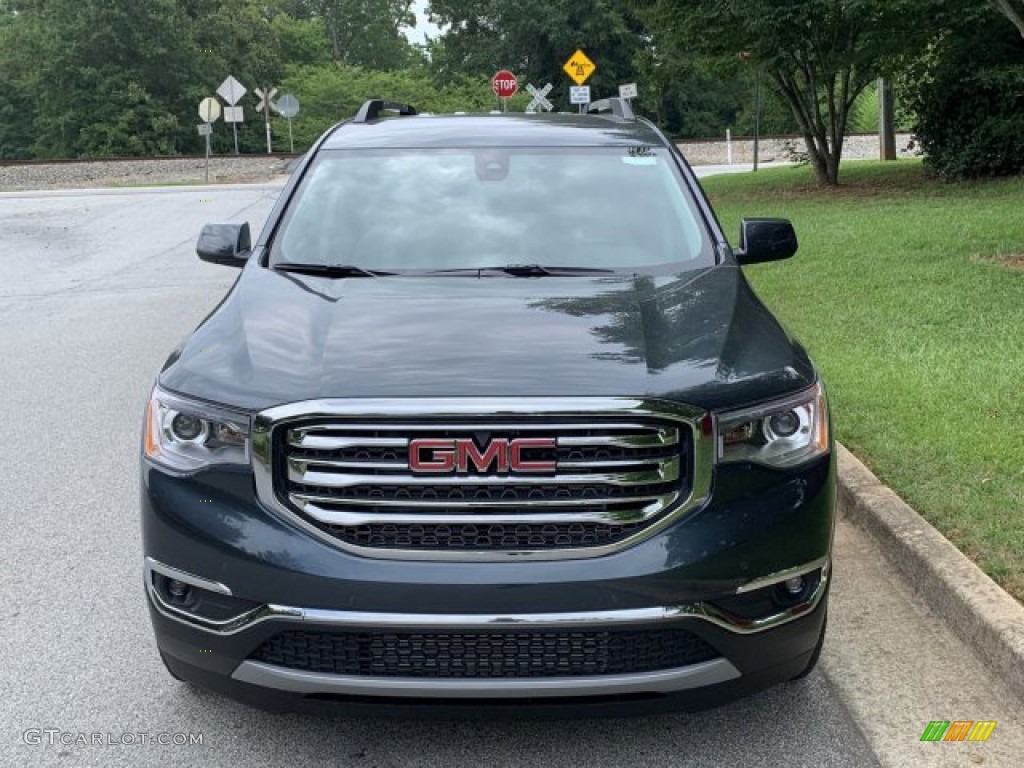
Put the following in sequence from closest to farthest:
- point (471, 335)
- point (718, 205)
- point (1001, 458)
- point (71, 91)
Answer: point (471, 335) → point (1001, 458) → point (718, 205) → point (71, 91)

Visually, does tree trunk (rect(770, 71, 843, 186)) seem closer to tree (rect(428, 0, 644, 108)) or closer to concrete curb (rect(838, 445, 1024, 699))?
Result: concrete curb (rect(838, 445, 1024, 699))

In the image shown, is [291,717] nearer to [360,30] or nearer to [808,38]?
[808,38]

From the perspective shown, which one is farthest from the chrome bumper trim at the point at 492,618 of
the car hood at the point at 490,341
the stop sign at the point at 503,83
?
the stop sign at the point at 503,83

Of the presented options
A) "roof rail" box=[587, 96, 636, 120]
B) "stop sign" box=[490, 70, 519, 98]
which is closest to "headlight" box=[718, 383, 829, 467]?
"roof rail" box=[587, 96, 636, 120]

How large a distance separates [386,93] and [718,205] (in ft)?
157

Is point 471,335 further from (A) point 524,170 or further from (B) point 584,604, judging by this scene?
(A) point 524,170

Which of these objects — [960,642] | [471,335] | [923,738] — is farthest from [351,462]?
[960,642]

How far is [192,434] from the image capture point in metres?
3.01

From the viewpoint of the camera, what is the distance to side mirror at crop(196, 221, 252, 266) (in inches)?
175

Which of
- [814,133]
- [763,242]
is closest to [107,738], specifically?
[763,242]

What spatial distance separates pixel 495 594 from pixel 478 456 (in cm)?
35

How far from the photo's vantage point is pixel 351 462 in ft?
9.20

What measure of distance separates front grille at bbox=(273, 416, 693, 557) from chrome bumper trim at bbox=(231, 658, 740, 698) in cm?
33

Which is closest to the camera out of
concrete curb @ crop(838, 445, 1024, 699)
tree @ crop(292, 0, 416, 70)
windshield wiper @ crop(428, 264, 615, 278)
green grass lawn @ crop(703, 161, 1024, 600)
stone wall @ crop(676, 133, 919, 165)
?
concrete curb @ crop(838, 445, 1024, 699)
